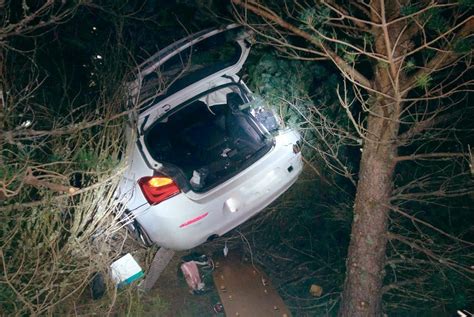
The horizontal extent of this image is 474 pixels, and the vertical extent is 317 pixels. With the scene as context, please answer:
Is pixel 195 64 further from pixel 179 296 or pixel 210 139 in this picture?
pixel 179 296

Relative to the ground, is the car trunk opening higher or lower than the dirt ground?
higher

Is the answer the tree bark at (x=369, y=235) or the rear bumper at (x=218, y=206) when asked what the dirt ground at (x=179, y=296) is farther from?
the tree bark at (x=369, y=235)

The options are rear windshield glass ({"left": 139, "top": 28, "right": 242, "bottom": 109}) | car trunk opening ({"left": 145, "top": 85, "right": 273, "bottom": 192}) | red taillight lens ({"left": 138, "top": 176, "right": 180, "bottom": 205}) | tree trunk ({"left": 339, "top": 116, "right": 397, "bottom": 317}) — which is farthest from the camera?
car trunk opening ({"left": 145, "top": 85, "right": 273, "bottom": 192})

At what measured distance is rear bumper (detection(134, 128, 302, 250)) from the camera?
4062mm

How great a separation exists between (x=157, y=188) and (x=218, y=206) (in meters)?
0.65

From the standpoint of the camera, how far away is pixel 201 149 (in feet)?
16.4

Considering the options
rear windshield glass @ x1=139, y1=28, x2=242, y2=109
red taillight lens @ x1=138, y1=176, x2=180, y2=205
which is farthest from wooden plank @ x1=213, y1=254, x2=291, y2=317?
rear windshield glass @ x1=139, y1=28, x2=242, y2=109

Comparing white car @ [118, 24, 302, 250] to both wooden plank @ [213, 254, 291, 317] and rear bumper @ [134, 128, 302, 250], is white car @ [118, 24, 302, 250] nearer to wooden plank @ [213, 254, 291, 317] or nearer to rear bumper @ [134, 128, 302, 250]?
rear bumper @ [134, 128, 302, 250]

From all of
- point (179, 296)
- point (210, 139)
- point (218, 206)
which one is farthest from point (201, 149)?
point (179, 296)

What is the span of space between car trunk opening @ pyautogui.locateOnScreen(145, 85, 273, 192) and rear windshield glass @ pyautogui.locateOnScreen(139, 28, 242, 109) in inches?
10.3

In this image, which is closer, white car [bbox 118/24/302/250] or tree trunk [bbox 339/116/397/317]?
tree trunk [bbox 339/116/397/317]

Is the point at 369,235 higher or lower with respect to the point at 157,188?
lower

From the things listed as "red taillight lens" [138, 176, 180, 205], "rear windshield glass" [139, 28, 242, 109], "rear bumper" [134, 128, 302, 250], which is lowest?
"rear bumper" [134, 128, 302, 250]

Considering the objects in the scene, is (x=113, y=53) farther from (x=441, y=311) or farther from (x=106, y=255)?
(x=441, y=311)
